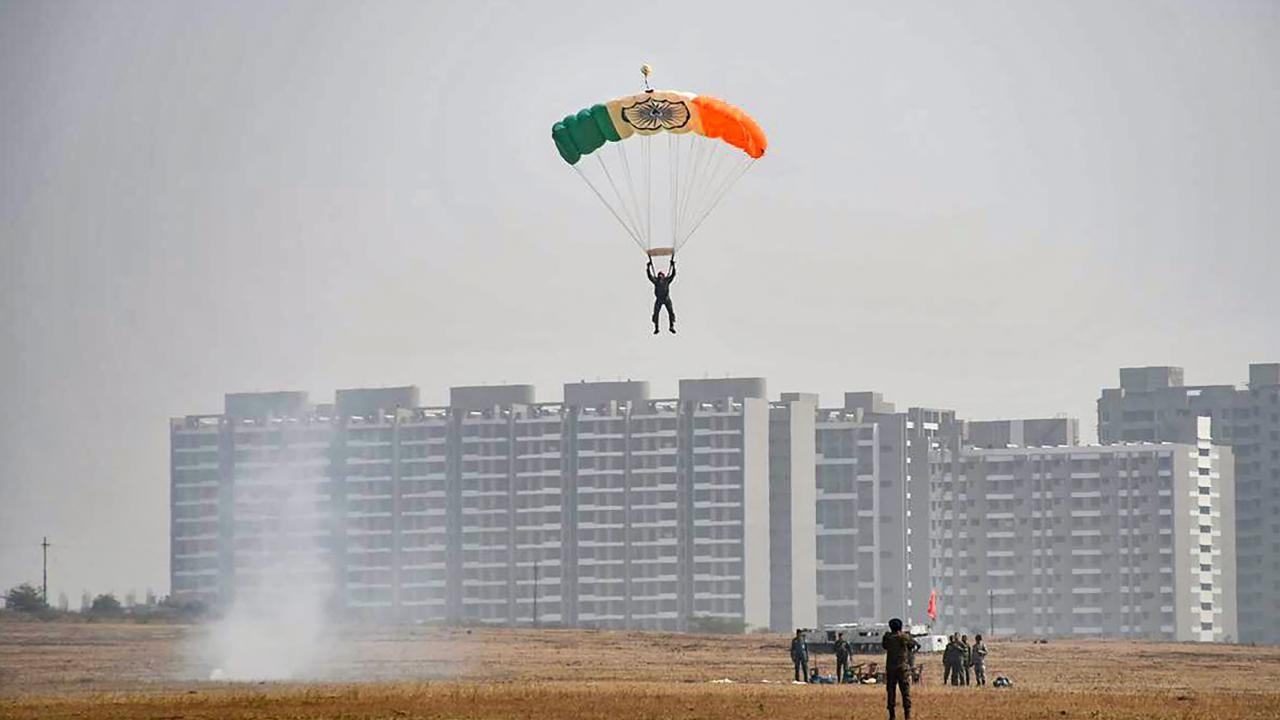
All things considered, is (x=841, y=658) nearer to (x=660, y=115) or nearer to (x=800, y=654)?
(x=800, y=654)

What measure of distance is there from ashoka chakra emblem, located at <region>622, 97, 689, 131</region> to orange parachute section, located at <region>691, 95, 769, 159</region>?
752 millimetres

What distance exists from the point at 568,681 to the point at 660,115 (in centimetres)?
2003

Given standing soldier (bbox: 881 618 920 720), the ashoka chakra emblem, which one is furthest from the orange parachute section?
standing soldier (bbox: 881 618 920 720)

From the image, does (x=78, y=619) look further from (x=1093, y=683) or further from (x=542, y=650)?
(x=1093, y=683)

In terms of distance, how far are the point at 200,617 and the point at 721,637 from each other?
1250 inches

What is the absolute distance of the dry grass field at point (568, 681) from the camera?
6388cm

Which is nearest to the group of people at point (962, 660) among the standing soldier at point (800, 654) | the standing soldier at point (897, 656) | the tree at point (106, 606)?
the standing soldier at point (800, 654)

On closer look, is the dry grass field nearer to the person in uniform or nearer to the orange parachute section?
the person in uniform

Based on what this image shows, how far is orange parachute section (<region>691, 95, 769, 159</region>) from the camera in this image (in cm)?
8750

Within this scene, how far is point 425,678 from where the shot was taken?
8788 cm

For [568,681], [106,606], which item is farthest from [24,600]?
[568,681]

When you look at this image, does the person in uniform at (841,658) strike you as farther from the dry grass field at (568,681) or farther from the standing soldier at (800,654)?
the dry grass field at (568,681)

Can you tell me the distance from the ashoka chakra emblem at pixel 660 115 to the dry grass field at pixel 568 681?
19.5 meters

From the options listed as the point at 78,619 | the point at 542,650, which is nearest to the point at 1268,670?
the point at 542,650
